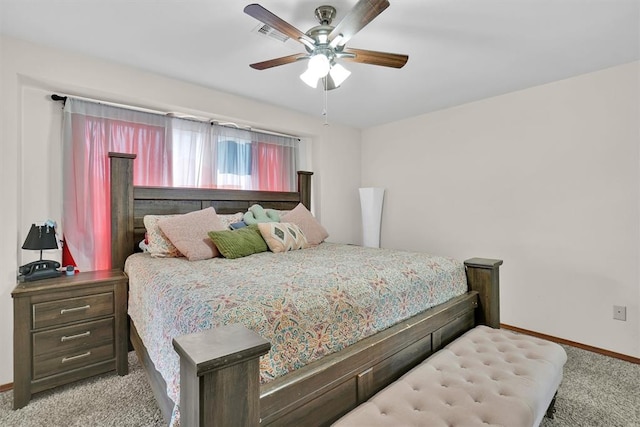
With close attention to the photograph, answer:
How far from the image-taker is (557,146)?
284 cm

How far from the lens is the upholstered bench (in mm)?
1143

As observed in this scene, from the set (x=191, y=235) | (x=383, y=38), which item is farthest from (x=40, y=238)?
(x=383, y=38)

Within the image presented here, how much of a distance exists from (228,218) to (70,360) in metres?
1.55

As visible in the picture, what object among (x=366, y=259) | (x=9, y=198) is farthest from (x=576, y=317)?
(x=9, y=198)

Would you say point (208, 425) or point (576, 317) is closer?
point (208, 425)

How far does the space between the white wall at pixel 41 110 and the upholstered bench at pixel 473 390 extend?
98.7 inches

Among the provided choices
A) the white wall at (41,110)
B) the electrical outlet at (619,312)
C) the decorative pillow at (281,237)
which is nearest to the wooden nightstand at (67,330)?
the white wall at (41,110)

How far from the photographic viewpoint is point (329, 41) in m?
1.76

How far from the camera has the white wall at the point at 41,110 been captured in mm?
2102

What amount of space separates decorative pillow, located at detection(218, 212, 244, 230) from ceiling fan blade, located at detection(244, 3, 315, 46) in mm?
1751

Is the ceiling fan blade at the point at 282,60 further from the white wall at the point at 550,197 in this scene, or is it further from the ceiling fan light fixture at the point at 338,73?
the white wall at the point at 550,197

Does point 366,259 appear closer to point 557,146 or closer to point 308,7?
point 308,7

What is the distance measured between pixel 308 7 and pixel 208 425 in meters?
2.03

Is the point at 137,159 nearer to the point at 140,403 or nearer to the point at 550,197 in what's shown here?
the point at 140,403
